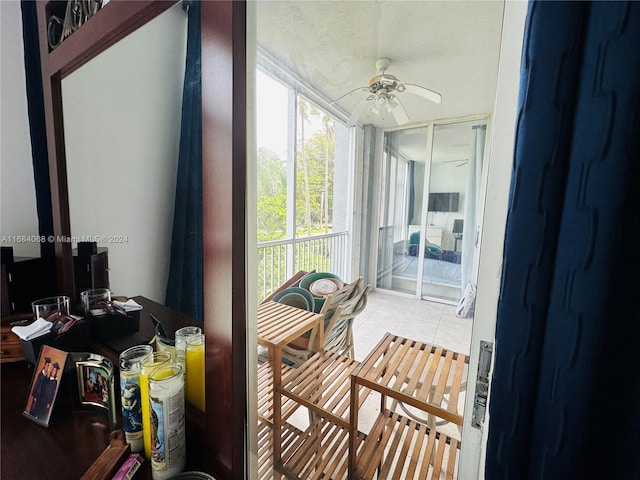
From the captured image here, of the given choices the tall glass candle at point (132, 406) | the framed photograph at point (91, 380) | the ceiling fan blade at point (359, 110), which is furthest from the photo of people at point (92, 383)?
the ceiling fan blade at point (359, 110)

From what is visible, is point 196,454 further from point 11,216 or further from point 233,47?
point 11,216

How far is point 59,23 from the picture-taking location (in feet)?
3.35

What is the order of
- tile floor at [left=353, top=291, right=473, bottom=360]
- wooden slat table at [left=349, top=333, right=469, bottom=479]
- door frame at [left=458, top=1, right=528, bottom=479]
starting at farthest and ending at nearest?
tile floor at [left=353, top=291, right=473, bottom=360], wooden slat table at [left=349, top=333, right=469, bottom=479], door frame at [left=458, top=1, right=528, bottom=479]

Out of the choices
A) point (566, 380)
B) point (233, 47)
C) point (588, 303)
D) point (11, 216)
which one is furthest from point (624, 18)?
point (11, 216)

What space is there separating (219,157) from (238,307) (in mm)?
327

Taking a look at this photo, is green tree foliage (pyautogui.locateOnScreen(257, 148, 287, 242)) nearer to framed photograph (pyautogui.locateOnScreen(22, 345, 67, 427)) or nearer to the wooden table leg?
the wooden table leg

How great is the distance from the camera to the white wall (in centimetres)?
115

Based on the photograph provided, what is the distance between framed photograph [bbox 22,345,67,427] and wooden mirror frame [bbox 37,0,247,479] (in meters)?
0.40

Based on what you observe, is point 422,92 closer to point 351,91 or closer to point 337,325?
point 351,91

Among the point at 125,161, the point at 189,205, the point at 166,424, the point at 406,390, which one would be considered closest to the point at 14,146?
the point at 125,161

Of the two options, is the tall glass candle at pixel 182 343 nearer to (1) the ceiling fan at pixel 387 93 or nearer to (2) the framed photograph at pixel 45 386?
(2) the framed photograph at pixel 45 386

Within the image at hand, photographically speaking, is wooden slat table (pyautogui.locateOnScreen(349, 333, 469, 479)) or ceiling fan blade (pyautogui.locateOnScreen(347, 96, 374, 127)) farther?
ceiling fan blade (pyautogui.locateOnScreen(347, 96, 374, 127))

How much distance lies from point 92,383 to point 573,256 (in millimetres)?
1067

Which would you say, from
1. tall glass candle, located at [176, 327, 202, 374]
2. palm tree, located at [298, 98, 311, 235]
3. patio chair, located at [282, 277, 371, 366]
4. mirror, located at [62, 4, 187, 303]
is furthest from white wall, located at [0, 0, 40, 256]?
patio chair, located at [282, 277, 371, 366]
